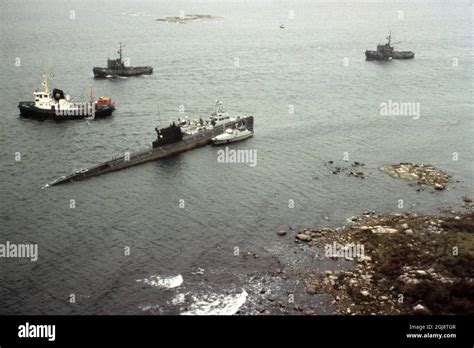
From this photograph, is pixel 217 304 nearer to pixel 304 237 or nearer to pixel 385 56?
pixel 304 237

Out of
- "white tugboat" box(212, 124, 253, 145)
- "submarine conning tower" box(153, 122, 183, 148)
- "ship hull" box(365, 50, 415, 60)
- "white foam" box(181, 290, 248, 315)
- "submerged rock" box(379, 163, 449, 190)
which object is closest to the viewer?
"white foam" box(181, 290, 248, 315)

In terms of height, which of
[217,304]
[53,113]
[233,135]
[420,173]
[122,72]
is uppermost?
[122,72]

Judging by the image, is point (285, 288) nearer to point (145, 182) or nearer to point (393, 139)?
point (145, 182)

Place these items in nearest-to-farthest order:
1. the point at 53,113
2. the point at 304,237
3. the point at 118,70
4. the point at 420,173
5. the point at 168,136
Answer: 1. the point at 304,237
2. the point at 420,173
3. the point at 168,136
4. the point at 53,113
5. the point at 118,70

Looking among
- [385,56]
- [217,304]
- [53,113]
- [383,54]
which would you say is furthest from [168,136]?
[385,56]

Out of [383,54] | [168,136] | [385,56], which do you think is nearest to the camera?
[168,136]

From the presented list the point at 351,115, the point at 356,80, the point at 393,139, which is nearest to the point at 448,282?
the point at 393,139

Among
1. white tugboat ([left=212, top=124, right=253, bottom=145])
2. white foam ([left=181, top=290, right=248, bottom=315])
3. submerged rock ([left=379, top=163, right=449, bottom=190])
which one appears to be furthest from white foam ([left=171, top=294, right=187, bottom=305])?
white tugboat ([left=212, top=124, right=253, bottom=145])

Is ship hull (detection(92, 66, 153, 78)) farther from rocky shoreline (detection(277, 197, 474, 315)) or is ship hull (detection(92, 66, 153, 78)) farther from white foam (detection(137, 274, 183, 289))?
white foam (detection(137, 274, 183, 289))
